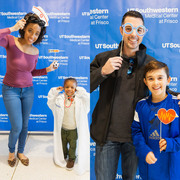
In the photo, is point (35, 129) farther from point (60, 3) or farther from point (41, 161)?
point (60, 3)

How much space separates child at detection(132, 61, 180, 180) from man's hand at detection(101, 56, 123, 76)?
164mm

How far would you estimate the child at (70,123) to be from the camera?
141 centimetres

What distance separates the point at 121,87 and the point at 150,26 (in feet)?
1.43

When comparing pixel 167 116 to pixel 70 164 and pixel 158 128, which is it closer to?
pixel 158 128

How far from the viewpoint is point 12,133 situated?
5.00 feet

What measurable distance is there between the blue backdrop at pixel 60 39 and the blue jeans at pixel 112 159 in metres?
0.47

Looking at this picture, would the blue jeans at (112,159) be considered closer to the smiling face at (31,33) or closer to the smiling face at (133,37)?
the smiling face at (133,37)

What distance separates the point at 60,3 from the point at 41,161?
1175 mm

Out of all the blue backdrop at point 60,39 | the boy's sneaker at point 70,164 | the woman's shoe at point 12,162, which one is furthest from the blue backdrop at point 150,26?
the woman's shoe at point 12,162

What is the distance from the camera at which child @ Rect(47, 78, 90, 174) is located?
1411 mm

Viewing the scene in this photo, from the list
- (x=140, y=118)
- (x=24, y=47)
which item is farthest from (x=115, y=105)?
(x=24, y=47)

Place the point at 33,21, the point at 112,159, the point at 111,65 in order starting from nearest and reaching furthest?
the point at 111,65, the point at 112,159, the point at 33,21

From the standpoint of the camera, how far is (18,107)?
1.45m

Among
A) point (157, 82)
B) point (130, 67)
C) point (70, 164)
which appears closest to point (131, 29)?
point (130, 67)
